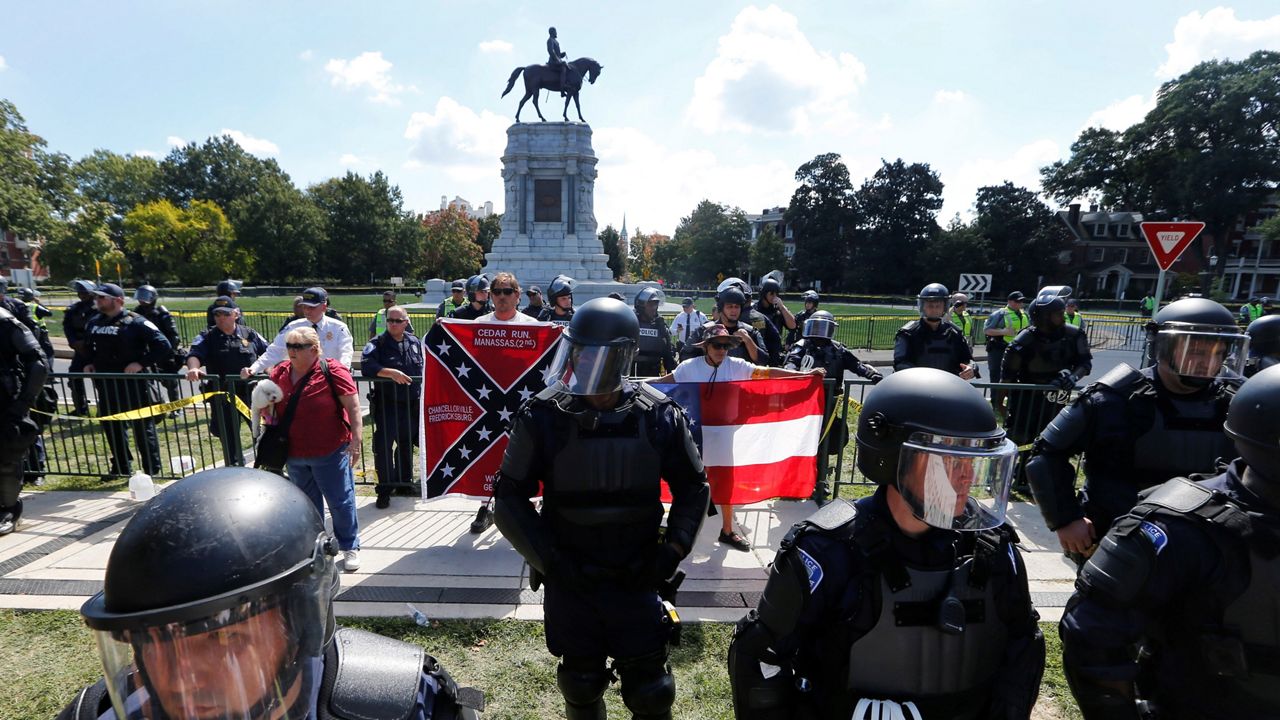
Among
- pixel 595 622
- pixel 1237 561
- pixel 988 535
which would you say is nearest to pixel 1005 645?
pixel 988 535

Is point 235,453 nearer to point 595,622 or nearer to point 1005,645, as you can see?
point 595,622

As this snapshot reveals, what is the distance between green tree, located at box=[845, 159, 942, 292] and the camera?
59.8 metres

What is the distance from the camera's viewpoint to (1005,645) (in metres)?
1.85

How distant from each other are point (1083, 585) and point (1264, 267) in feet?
285

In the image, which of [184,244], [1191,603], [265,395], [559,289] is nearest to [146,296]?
[559,289]

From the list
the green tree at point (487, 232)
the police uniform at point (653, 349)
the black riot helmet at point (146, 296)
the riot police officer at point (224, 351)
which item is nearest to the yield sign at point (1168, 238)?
the police uniform at point (653, 349)

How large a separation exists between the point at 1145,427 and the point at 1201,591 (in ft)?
5.35

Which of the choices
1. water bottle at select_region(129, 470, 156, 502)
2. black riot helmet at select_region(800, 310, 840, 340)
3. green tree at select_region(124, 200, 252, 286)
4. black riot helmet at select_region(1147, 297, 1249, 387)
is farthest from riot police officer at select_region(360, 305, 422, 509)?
green tree at select_region(124, 200, 252, 286)

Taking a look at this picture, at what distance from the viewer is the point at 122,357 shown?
696cm

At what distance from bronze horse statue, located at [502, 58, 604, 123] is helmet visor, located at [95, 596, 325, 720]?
2983 cm

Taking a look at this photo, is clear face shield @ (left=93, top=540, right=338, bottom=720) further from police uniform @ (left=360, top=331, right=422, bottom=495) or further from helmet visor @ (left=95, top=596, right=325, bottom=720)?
police uniform @ (left=360, top=331, right=422, bottom=495)

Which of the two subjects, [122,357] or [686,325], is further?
[686,325]

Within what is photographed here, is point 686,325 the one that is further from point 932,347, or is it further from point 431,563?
point 431,563

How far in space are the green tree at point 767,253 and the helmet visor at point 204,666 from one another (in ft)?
207
